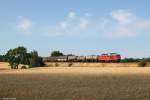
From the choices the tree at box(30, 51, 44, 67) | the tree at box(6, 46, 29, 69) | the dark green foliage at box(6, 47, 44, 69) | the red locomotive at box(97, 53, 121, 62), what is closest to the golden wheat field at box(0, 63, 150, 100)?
the red locomotive at box(97, 53, 121, 62)

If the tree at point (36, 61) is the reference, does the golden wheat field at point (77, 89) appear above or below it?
below

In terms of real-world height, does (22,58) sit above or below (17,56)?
below

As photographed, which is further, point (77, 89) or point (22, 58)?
point (22, 58)

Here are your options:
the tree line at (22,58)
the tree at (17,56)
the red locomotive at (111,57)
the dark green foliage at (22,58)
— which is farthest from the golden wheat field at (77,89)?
the tree at (17,56)

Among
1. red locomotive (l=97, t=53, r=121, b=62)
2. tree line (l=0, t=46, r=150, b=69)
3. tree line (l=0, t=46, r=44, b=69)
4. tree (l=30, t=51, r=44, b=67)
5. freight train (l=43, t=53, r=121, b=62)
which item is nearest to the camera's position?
red locomotive (l=97, t=53, r=121, b=62)

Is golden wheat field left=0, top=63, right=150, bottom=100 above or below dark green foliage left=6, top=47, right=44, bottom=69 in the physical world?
below

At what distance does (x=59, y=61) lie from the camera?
137500mm

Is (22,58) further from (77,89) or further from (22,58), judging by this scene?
(77,89)

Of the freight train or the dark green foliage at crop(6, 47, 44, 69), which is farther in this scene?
the dark green foliage at crop(6, 47, 44, 69)

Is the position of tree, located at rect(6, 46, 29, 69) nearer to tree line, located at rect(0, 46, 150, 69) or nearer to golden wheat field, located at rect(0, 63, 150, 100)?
tree line, located at rect(0, 46, 150, 69)

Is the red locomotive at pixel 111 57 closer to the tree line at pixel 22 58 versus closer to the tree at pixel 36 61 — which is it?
the tree at pixel 36 61

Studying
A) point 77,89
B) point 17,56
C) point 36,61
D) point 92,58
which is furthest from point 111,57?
point 77,89

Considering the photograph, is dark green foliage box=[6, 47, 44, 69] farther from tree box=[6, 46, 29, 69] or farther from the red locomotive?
the red locomotive

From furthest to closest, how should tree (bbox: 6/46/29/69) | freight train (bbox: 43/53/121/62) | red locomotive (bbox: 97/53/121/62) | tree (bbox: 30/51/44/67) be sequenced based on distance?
tree (bbox: 6/46/29/69), tree (bbox: 30/51/44/67), freight train (bbox: 43/53/121/62), red locomotive (bbox: 97/53/121/62)
